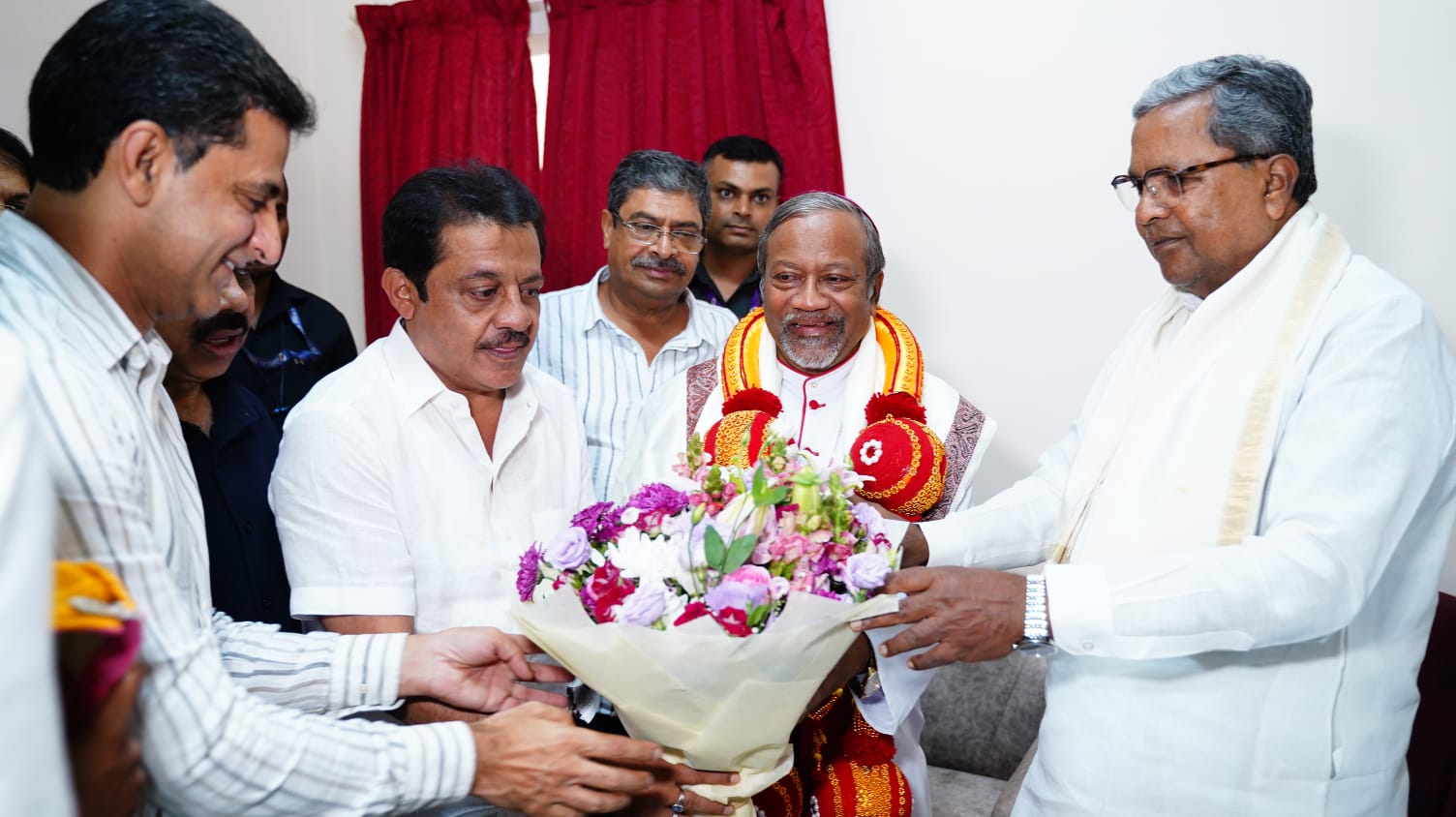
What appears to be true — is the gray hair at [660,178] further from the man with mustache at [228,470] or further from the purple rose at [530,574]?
the purple rose at [530,574]

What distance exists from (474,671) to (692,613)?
0.58 metres

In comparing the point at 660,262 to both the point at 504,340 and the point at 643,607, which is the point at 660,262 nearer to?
the point at 504,340

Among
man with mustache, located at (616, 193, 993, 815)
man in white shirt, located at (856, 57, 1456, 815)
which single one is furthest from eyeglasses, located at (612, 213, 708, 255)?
man in white shirt, located at (856, 57, 1456, 815)

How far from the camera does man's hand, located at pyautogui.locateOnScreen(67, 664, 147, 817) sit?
93cm

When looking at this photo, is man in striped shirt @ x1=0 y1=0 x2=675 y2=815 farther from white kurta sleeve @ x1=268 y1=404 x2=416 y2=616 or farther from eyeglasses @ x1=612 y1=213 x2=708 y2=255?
eyeglasses @ x1=612 y1=213 x2=708 y2=255

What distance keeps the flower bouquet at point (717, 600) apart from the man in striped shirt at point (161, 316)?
288mm

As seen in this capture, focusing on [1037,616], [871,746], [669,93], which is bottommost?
[871,746]

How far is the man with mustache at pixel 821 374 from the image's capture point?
283 centimetres

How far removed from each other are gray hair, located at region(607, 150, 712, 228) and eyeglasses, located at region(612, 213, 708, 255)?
0.09 meters

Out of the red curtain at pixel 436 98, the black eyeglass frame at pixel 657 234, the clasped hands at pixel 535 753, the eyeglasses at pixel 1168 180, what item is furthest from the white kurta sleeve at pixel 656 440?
the red curtain at pixel 436 98

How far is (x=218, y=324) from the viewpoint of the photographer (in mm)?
2127

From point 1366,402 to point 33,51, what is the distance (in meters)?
5.02

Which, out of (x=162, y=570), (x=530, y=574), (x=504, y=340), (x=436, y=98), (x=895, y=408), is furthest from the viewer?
(x=436, y=98)

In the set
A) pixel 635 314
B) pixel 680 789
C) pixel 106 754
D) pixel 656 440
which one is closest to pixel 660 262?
pixel 635 314
